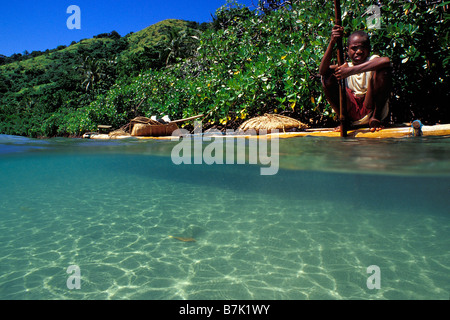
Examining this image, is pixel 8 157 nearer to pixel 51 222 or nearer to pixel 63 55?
pixel 51 222

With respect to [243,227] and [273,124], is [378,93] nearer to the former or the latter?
[273,124]

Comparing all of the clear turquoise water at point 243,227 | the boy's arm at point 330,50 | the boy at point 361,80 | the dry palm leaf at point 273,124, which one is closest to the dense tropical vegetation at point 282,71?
the dry palm leaf at point 273,124

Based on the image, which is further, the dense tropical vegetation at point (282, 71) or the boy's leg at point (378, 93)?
the dense tropical vegetation at point (282, 71)

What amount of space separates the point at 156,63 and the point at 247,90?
107 ft

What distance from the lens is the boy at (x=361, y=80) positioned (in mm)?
6347

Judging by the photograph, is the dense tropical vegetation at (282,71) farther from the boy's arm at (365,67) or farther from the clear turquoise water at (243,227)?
the clear turquoise water at (243,227)

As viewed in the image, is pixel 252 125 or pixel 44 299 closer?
pixel 44 299

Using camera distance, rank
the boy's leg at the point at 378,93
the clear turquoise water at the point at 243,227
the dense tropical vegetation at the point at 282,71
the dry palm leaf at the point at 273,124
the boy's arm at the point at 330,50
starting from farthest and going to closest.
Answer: the dry palm leaf at the point at 273,124 → the dense tropical vegetation at the point at 282,71 → the boy's leg at the point at 378,93 → the boy's arm at the point at 330,50 → the clear turquoise water at the point at 243,227

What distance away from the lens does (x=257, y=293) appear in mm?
2453

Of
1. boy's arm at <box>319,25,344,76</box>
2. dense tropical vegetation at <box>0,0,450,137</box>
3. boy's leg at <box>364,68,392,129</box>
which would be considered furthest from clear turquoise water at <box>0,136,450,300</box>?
dense tropical vegetation at <box>0,0,450,137</box>

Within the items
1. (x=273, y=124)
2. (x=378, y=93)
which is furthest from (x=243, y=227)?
(x=273, y=124)

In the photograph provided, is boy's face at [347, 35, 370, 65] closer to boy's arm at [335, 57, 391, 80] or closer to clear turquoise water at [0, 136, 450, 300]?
boy's arm at [335, 57, 391, 80]

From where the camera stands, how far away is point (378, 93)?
22.2 feet

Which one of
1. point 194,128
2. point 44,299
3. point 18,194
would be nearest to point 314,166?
point 44,299
